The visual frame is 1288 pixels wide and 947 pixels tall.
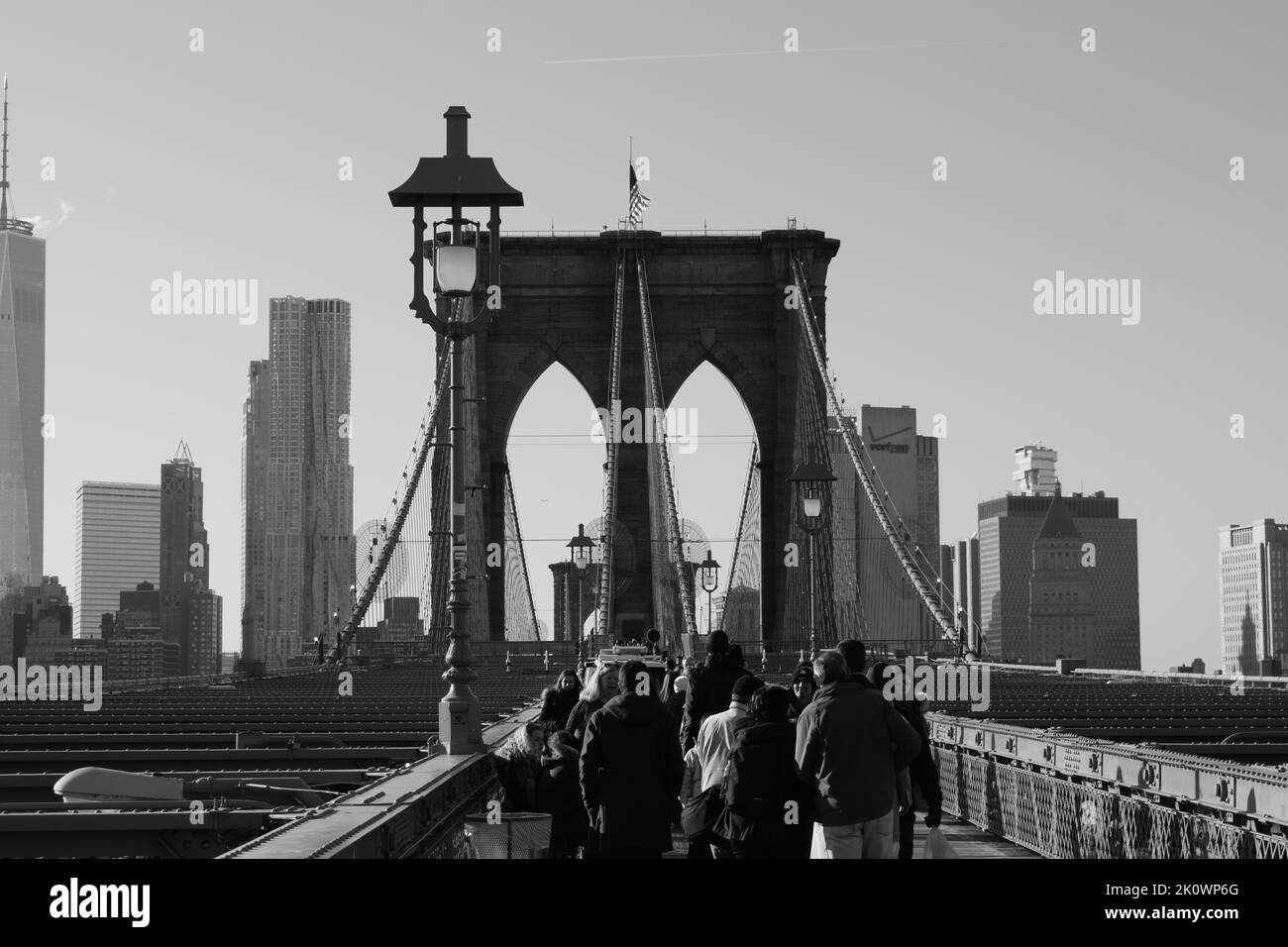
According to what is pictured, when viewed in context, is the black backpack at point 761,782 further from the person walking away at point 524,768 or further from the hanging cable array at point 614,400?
the hanging cable array at point 614,400

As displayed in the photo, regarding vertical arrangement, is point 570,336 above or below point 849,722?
above

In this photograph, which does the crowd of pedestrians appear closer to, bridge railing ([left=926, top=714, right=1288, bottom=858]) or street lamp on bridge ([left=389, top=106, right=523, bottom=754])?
bridge railing ([left=926, top=714, right=1288, bottom=858])

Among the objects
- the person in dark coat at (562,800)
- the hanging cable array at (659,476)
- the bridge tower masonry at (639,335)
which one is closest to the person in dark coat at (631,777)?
the person in dark coat at (562,800)

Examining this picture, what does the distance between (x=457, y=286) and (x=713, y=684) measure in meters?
4.23

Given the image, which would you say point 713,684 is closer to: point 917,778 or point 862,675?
point 917,778

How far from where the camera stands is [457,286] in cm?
1573

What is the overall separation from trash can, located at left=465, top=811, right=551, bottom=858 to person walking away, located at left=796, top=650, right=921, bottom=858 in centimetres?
228

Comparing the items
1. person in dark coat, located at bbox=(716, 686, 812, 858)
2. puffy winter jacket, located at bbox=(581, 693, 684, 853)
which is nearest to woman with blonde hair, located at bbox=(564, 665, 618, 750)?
puffy winter jacket, located at bbox=(581, 693, 684, 853)
